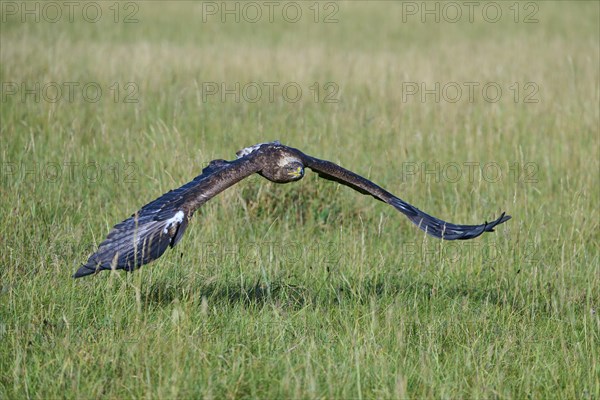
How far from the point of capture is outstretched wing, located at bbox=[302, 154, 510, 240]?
13.9 feet

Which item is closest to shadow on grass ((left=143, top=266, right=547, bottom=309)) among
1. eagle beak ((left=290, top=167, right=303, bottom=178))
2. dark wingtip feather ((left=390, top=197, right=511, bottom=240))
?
dark wingtip feather ((left=390, top=197, right=511, bottom=240))

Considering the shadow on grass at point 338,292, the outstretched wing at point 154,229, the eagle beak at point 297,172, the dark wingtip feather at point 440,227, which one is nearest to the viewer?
the outstretched wing at point 154,229

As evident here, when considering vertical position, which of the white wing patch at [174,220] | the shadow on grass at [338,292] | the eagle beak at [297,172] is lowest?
the shadow on grass at [338,292]

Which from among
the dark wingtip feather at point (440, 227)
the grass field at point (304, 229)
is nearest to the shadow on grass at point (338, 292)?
the grass field at point (304, 229)

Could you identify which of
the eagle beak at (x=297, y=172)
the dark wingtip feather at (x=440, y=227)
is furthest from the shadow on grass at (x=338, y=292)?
the eagle beak at (x=297, y=172)

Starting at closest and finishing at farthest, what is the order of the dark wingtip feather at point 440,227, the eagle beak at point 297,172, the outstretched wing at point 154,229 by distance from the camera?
the outstretched wing at point 154,229, the dark wingtip feather at point 440,227, the eagle beak at point 297,172

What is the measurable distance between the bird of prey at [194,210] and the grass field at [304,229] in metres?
0.35

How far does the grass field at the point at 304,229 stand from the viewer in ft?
12.6

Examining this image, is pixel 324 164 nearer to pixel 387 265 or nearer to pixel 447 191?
pixel 387 265

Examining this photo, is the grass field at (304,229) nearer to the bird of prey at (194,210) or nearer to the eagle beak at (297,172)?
the bird of prey at (194,210)

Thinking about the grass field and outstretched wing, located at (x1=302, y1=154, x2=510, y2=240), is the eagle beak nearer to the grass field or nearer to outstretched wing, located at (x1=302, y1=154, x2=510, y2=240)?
outstretched wing, located at (x1=302, y1=154, x2=510, y2=240)

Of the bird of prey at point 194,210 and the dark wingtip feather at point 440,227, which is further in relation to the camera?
the dark wingtip feather at point 440,227

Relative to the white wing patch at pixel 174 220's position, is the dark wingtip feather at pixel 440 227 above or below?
below

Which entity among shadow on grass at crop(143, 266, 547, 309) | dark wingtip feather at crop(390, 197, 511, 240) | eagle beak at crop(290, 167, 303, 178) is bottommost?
shadow on grass at crop(143, 266, 547, 309)
